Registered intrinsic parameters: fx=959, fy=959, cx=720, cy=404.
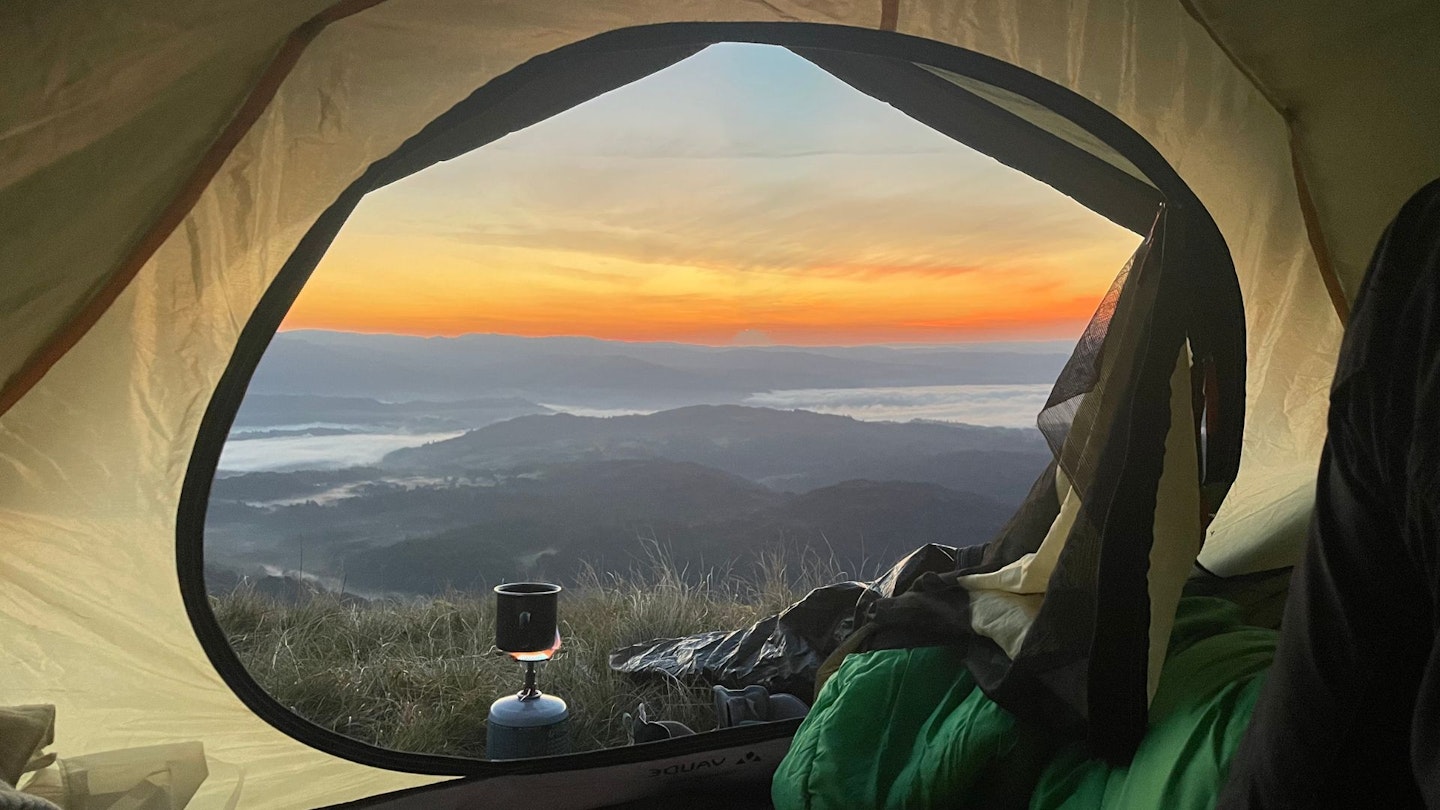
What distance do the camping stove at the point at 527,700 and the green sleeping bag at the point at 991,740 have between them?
57 cm

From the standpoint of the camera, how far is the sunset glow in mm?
3049

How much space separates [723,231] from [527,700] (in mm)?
1906

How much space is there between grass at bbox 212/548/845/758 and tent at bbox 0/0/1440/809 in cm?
67

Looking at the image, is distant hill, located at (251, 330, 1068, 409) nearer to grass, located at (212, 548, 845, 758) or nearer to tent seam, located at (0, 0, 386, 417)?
grass, located at (212, 548, 845, 758)

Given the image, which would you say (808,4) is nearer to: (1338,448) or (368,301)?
(1338,448)

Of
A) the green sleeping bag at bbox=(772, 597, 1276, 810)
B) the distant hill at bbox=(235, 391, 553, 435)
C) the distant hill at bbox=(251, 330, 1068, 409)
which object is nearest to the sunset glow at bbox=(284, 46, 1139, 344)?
the distant hill at bbox=(251, 330, 1068, 409)

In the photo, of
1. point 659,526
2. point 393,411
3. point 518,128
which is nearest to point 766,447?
point 659,526

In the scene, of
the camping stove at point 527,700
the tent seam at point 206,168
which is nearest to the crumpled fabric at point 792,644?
the camping stove at point 527,700

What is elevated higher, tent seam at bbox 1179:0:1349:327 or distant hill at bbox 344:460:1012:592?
tent seam at bbox 1179:0:1349:327

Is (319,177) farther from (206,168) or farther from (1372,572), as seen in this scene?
(1372,572)

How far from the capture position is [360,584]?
10.0 ft

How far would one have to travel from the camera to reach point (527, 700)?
178 cm

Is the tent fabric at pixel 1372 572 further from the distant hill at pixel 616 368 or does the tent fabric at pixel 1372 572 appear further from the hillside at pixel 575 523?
the distant hill at pixel 616 368

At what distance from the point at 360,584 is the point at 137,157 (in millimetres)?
2130
